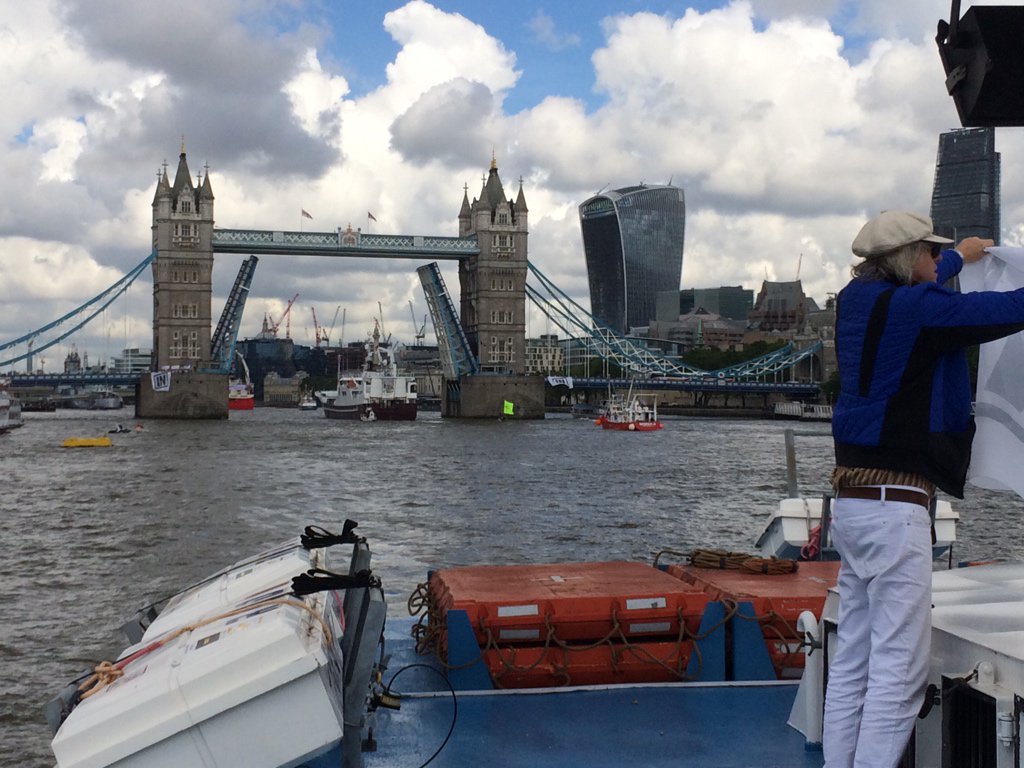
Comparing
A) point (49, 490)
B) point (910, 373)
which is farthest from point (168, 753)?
point (49, 490)

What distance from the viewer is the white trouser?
9.10 ft

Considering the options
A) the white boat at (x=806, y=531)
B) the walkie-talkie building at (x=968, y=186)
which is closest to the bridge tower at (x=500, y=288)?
the white boat at (x=806, y=531)

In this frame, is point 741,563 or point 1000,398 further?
point 741,563

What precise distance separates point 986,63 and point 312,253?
71.1 metres

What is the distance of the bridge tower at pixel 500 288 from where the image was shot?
253 feet

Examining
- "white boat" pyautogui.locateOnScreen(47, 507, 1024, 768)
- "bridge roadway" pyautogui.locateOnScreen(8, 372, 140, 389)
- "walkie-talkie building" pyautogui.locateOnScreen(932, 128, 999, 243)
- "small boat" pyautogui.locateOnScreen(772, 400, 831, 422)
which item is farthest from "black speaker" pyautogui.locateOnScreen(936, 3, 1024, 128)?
Answer: "walkie-talkie building" pyautogui.locateOnScreen(932, 128, 999, 243)

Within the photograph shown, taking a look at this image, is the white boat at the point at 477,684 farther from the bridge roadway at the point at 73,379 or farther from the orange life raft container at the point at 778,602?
the bridge roadway at the point at 73,379

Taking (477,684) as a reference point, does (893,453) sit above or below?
above

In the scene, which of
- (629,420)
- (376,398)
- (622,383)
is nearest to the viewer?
(629,420)

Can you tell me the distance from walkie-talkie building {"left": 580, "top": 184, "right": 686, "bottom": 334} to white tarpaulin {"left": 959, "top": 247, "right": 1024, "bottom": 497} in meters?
180

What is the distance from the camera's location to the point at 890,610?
2.79m

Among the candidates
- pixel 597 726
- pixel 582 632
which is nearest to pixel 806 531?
pixel 582 632

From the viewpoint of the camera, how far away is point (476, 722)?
159 inches

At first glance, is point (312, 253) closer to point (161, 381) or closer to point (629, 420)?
point (161, 381)
